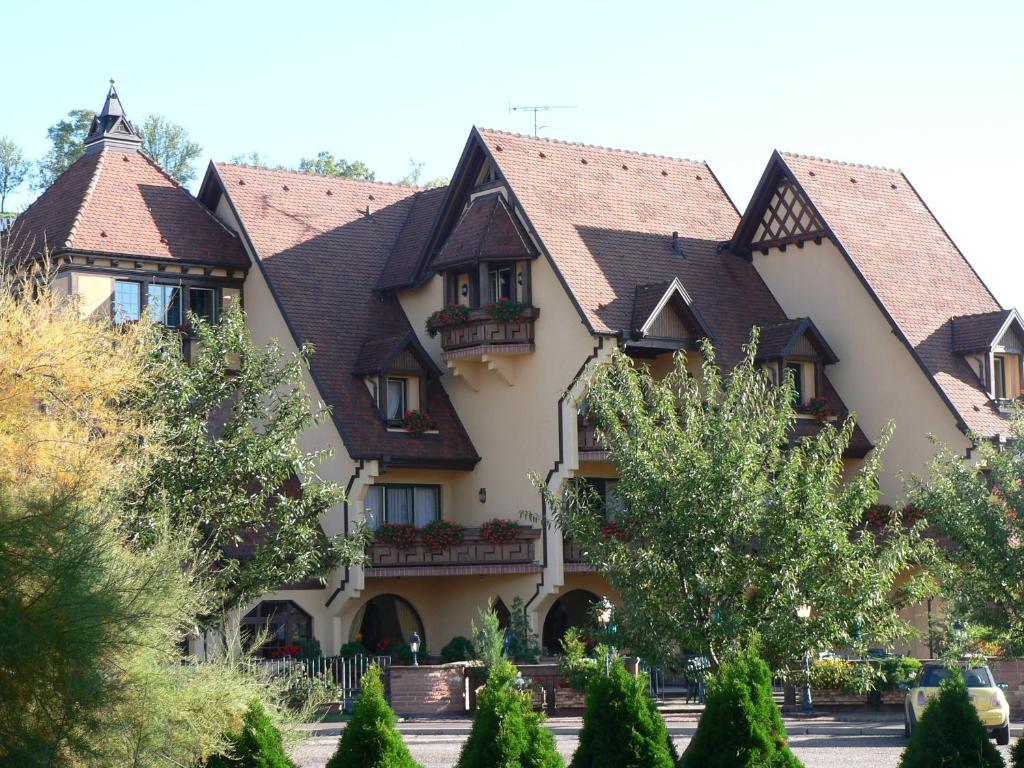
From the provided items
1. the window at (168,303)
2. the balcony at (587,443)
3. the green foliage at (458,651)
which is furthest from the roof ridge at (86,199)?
the green foliage at (458,651)

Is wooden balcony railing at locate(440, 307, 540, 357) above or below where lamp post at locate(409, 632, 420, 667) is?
above

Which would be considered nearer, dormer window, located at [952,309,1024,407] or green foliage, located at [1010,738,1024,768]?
green foliage, located at [1010,738,1024,768]

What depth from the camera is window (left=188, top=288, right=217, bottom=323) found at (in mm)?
41812

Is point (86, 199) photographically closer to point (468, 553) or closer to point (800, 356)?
point (468, 553)

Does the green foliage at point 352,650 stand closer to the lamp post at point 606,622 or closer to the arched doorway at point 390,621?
the arched doorway at point 390,621

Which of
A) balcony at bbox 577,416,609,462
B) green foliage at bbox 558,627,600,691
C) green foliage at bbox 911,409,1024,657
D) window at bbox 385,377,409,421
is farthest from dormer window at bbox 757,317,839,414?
green foliage at bbox 911,409,1024,657

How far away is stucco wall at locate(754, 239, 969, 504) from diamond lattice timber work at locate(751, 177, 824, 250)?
339mm

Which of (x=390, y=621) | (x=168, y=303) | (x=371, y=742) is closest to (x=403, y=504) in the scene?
(x=390, y=621)

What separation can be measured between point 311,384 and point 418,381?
2798 millimetres

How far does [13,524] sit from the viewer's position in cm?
1571

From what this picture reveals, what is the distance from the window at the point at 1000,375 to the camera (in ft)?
132

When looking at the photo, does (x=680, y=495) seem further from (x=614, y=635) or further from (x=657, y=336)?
(x=657, y=336)

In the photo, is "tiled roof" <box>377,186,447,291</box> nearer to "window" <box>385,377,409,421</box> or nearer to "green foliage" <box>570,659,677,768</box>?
"window" <box>385,377,409,421</box>

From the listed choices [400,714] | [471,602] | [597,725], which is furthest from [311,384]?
[597,725]
